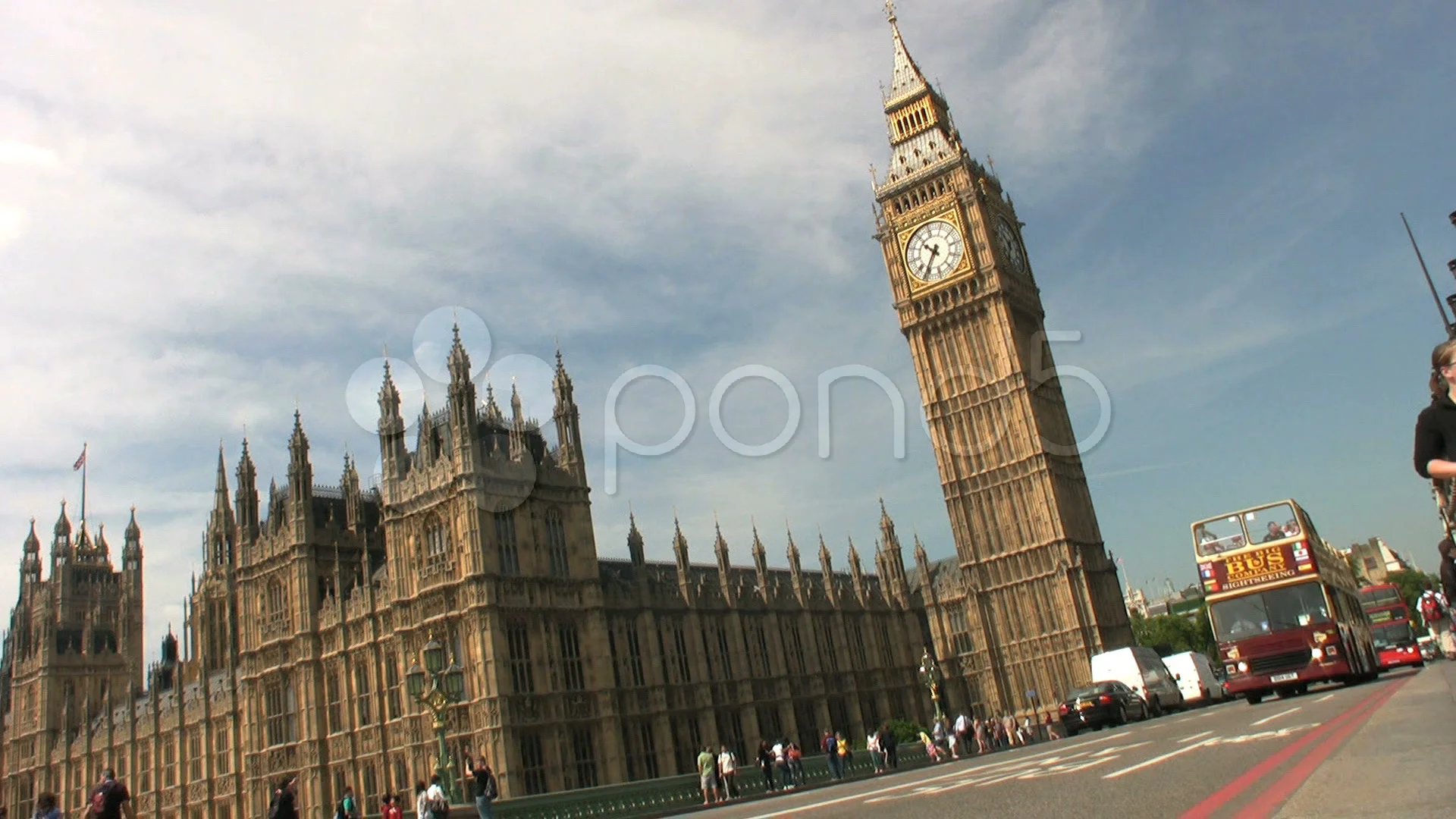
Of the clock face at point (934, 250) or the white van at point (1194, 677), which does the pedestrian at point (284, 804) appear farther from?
the clock face at point (934, 250)

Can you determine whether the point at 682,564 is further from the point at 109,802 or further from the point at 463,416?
the point at 109,802

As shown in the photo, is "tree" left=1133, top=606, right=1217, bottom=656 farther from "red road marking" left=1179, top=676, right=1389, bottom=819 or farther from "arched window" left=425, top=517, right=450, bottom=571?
"red road marking" left=1179, top=676, right=1389, bottom=819

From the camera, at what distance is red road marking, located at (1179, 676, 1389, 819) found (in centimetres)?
931

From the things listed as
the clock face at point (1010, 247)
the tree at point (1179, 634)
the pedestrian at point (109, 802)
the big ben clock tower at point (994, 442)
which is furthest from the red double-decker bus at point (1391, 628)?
the pedestrian at point (109, 802)

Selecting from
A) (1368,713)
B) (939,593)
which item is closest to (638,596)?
(939,593)

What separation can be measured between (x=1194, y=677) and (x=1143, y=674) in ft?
30.3

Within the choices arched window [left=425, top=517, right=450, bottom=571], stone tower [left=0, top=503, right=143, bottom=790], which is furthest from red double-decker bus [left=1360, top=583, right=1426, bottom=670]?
stone tower [left=0, top=503, right=143, bottom=790]

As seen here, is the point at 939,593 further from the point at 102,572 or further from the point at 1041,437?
the point at 102,572

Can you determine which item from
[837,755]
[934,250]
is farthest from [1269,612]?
[934,250]

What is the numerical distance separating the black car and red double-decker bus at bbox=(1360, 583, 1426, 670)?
2549 centimetres

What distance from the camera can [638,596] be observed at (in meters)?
50.5

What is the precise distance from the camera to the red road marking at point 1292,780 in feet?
28.9

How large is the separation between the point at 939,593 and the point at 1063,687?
9.88 metres

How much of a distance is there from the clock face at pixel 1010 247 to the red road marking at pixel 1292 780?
5927cm
